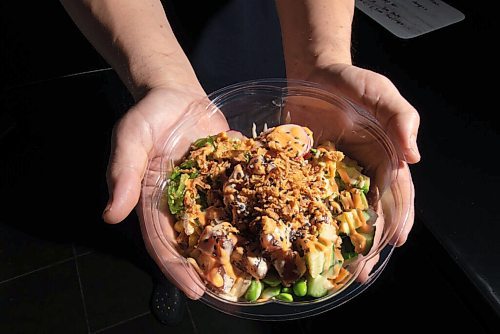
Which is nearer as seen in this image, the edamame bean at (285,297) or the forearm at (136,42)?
the edamame bean at (285,297)

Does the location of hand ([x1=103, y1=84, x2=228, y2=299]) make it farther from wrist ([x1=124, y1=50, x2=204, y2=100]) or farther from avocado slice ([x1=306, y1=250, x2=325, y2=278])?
avocado slice ([x1=306, y1=250, x2=325, y2=278])

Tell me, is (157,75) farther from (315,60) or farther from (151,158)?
(315,60)

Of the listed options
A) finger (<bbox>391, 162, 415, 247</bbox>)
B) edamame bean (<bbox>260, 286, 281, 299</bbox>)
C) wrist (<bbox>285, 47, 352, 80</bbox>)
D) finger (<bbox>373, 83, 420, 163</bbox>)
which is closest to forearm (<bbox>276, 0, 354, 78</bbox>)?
wrist (<bbox>285, 47, 352, 80</bbox>)

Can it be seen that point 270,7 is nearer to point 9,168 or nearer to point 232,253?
point 232,253

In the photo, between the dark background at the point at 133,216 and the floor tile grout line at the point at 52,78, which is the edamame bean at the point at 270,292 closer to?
the dark background at the point at 133,216

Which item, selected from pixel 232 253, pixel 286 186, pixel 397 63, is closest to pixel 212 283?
pixel 232 253

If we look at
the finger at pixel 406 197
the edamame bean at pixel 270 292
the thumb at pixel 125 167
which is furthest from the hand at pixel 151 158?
the finger at pixel 406 197
